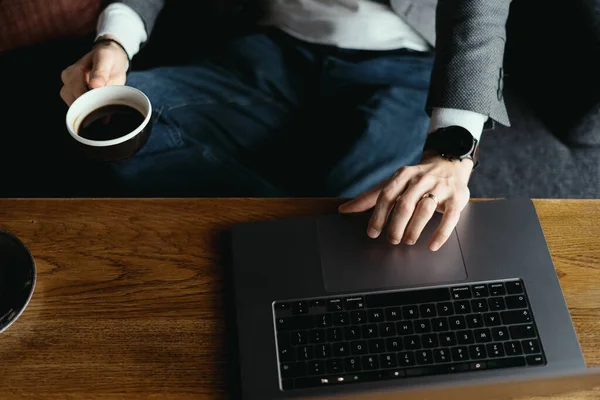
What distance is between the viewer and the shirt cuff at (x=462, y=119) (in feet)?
3.04

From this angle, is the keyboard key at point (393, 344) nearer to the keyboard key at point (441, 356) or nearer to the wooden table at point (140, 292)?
the keyboard key at point (441, 356)

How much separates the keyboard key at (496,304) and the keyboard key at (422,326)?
0.29 feet

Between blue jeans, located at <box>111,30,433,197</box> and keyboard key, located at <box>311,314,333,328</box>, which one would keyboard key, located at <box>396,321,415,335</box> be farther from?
blue jeans, located at <box>111,30,433,197</box>

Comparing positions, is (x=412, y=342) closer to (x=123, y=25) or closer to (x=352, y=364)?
(x=352, y=364)

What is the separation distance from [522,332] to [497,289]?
0.21 feet

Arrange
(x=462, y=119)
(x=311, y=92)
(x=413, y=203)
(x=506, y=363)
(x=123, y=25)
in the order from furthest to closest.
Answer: (x=311, y=92), (x=123, y=25), (x=462, y=119), (x=413, y=203), (x=506, y=363)

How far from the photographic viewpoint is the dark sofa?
116cm

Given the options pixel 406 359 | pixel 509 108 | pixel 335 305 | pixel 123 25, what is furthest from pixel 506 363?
pixel 123 25

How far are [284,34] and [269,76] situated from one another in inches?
4.6

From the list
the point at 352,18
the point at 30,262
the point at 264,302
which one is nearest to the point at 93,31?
the point at 352,18

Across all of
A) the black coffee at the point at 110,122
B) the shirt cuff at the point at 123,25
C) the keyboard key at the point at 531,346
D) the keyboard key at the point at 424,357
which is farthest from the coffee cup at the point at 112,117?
the keyboard key at the point at 531,346

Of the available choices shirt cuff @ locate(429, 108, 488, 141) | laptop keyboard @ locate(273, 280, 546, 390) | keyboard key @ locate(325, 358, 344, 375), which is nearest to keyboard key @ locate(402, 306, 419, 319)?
laptop keyboard @ locate(273, 280, 546, 390)

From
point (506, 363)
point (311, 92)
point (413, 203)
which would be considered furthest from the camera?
point (311, 92)

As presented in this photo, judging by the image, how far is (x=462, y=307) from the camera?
719mm
